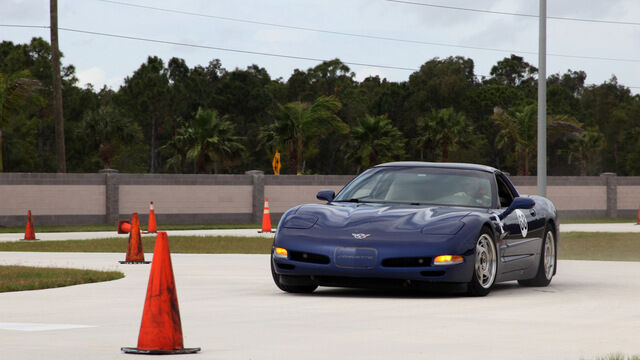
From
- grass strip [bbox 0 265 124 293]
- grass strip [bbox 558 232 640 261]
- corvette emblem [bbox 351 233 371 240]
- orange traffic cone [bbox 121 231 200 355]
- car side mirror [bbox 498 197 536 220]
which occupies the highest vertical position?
car side mirror [bbox 498 197 536 220]

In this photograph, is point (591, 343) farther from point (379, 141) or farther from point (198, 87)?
point (198, 87)

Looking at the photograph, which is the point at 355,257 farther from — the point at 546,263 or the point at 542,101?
the point at 542,101

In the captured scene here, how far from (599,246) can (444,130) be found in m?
52.2

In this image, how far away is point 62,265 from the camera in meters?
16.9

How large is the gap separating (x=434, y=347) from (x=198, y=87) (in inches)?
3616

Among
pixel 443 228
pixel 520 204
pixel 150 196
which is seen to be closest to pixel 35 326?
pixel 443 228

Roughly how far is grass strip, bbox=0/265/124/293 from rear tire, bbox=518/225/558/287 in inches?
205

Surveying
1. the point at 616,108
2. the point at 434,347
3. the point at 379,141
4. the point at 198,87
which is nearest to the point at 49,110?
the point at 198,87

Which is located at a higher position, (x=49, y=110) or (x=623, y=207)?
(x=49, y=110)

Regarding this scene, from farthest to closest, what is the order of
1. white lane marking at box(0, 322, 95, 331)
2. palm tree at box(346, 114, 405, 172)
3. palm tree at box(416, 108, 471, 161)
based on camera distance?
palm tree at box(416, 108, 471, 161) < palm tree at box(346, 114, 405, 172) < white lane marking at box(0, 322, 95, 331)

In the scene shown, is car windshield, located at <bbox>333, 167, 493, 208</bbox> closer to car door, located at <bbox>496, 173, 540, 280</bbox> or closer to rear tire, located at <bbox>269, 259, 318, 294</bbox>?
car door, located at <bbox>496, 173, 540, 280</bbox>

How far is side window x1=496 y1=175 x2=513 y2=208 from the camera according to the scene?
13092 mm

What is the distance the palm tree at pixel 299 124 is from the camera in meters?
61.1

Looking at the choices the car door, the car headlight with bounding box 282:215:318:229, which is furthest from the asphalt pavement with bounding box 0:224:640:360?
the car headlight with bounding box 282:215:318:229
